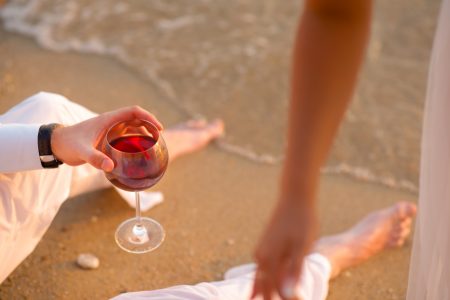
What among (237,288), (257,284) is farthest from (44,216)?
(257,284)

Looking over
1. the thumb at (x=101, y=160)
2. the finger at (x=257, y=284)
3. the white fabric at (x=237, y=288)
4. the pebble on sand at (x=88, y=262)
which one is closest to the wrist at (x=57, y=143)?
the thumb at (x=101, y=160)

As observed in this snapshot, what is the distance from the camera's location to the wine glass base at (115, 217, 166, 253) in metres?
2.35

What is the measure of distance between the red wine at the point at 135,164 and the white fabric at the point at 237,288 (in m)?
0.34

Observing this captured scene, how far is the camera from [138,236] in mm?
2389

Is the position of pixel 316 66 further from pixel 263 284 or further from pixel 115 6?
pixel 115 6

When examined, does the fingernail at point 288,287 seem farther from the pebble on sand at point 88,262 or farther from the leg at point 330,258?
the pebble on sand at point 88,262

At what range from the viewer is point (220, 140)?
129 inches

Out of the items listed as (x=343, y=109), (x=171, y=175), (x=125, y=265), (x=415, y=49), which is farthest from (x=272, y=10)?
(x=343, y=109)

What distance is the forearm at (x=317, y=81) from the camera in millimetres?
1029

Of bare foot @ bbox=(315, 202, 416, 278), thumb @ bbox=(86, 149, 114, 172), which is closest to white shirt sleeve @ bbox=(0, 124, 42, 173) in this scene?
thumb @ bbox=(86, 149, 114, 172)

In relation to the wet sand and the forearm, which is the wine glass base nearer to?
the wet sand

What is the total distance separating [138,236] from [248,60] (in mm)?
1865

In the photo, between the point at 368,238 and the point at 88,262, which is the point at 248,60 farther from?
the point at 88,262

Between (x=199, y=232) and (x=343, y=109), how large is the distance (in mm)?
1734
